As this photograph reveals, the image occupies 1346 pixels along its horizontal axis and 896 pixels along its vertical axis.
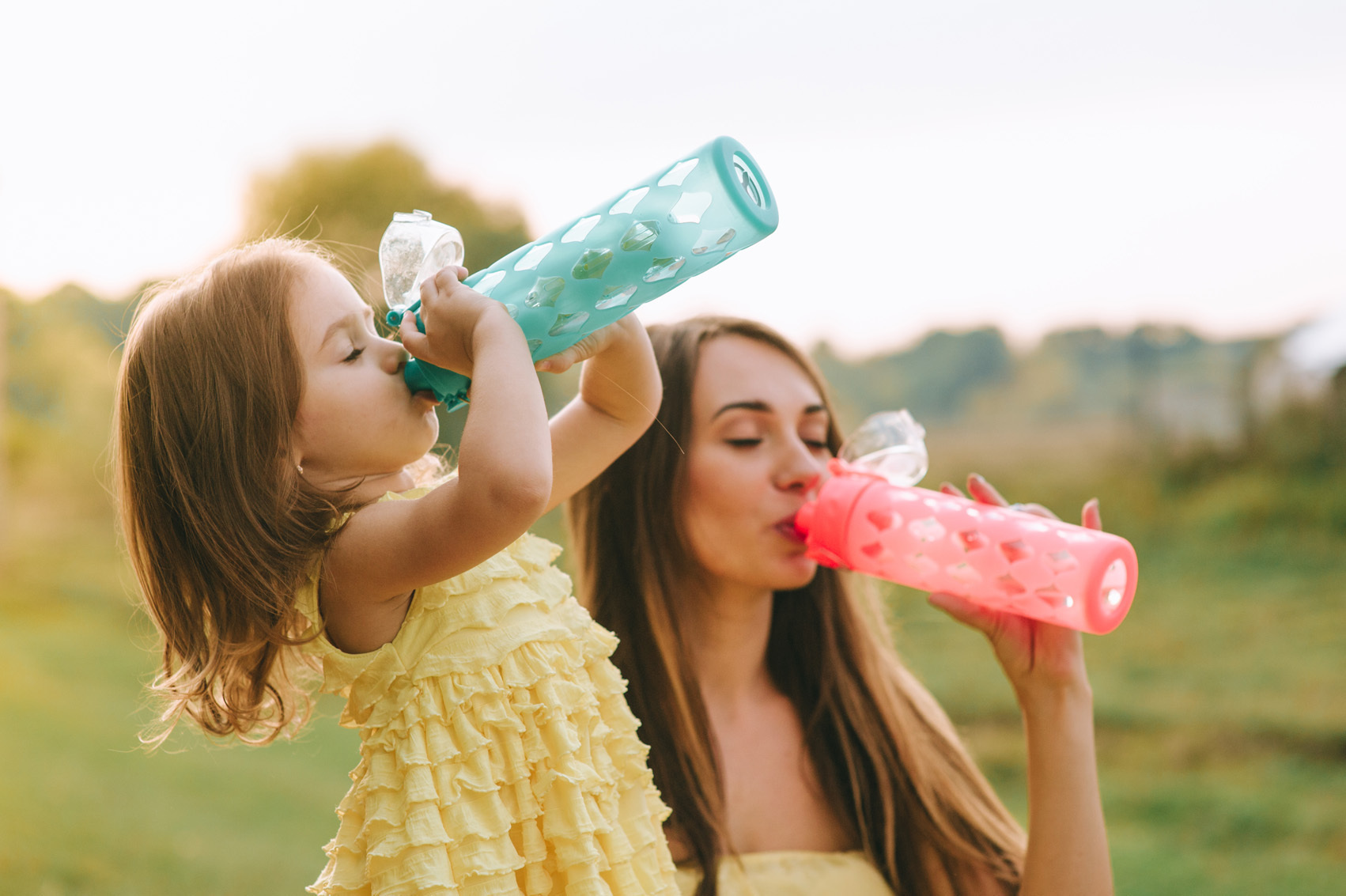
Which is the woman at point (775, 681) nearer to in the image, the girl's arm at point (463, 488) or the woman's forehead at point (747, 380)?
the woman's forehead at point (747, 380)

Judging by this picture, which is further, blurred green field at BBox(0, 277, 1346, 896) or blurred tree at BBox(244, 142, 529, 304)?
blurred tree at BBox(244, 142, 529, 304)

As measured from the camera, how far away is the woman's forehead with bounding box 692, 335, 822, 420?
4.54 ft

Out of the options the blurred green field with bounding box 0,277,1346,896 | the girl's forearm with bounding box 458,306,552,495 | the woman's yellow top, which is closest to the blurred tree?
the blurred green field with bounding box 0,277,1346,896

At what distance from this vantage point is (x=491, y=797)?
0.89 m

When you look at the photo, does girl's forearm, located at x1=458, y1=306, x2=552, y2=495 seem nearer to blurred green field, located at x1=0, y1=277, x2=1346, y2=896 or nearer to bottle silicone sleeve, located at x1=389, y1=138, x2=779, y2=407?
bottle silicone sleeve, located at x1=389, y1=138, x2=779, y2=407

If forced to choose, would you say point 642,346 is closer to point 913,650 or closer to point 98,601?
point 913,650

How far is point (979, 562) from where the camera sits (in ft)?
3.64

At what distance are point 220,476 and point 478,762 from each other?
34 centimetres

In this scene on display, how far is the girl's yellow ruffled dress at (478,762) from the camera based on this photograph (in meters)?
0.87

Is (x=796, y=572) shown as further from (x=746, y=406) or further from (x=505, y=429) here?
(x=505, y=429)

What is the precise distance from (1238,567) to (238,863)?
3519 millimetres

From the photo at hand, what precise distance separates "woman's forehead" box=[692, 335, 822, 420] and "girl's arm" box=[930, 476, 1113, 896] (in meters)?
0.28

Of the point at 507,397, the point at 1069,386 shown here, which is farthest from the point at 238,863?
the point at 1069,386

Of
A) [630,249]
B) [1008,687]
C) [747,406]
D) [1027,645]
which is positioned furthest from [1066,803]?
[1008,687]
